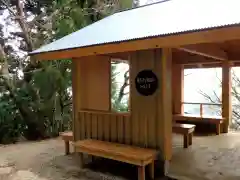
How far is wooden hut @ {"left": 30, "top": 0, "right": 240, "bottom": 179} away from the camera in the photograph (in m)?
3.22

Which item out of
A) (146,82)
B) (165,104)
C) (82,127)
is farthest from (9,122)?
(165,104)

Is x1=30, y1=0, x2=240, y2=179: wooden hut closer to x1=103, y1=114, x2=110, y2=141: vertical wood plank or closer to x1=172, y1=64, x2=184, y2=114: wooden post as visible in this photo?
x1=103, y1=114, x2=110, y2=141: vertical wood plank

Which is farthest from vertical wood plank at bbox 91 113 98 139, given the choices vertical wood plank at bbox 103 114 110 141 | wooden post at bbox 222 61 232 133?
wooden post at bbox 222 61 232 133

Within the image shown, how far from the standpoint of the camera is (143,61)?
4312 mm

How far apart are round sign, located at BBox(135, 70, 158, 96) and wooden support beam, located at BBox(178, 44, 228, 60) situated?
2.50 feet

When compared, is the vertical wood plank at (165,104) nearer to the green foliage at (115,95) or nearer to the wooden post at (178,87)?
the wooden post at (178,87)

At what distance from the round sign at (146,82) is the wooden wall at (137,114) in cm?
6

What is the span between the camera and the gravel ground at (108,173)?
13.4 ft

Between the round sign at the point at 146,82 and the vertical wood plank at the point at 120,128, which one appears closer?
Result: the round sign at the point at 146,82

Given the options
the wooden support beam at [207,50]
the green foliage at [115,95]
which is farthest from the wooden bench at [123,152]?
the green foliage at [115,95]

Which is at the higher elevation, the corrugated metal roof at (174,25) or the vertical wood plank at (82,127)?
the corrugated metal roof at (174,25)

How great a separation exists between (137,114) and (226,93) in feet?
12.7

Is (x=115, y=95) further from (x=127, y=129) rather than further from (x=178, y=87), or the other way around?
(x=127, y=129)

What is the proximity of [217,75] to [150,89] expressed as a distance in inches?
338
